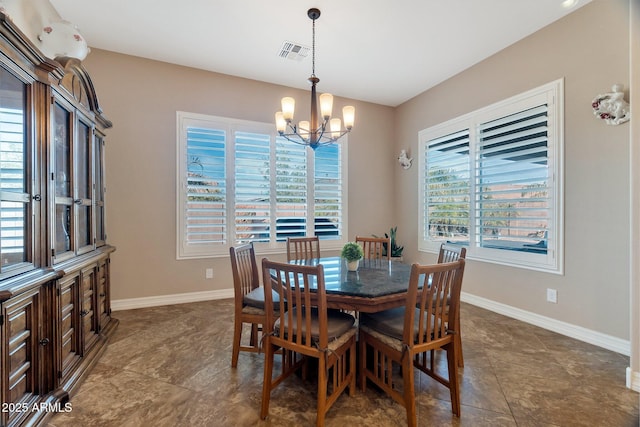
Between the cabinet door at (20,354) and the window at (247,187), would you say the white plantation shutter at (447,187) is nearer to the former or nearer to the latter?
the window at (247,187)

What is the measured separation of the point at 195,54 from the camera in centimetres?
345

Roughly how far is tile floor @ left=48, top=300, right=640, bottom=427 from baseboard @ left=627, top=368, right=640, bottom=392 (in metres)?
0.05

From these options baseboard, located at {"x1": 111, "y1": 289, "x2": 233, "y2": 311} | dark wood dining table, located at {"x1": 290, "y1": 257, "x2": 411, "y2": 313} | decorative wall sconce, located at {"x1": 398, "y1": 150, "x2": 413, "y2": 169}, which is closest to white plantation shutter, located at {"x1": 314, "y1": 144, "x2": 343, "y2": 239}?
decorative wall sconce, located at {"x1": 398, "y1": 150, "x2": 413, "y2": 169}

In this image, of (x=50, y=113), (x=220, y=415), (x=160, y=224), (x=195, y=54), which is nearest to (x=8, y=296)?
(x=50, y=113)

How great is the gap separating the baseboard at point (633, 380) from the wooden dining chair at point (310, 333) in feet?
6.13

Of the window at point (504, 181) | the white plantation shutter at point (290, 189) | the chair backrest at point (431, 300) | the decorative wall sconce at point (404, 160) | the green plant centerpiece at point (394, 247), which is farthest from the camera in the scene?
the decorative wall sconce at point (404, 160)

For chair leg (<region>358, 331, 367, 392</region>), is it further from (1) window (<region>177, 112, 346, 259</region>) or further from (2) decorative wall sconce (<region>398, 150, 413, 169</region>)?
(2) decorative wall sconce (<region>398, 150, 413, 169</region>)

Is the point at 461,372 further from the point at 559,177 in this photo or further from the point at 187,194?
the point at 187,194

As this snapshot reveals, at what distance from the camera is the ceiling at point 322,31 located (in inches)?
104

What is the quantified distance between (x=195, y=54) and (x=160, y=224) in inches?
83.6

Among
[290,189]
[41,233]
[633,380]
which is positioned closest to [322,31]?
[290,189]

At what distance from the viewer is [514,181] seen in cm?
320

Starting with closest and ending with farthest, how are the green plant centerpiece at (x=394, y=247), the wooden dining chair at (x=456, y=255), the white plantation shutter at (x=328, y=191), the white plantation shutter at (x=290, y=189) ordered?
the wooden dining chair at (x=456, y=255), the white plantation shutter at (x=290, y=189), the white plantation shutter at (x=328, y=191), the green plant centerpiece at (x=394, y=247)

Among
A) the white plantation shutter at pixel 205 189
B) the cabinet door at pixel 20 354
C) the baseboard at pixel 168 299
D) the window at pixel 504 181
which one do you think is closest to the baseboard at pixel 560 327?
the window at pixel 504 181
